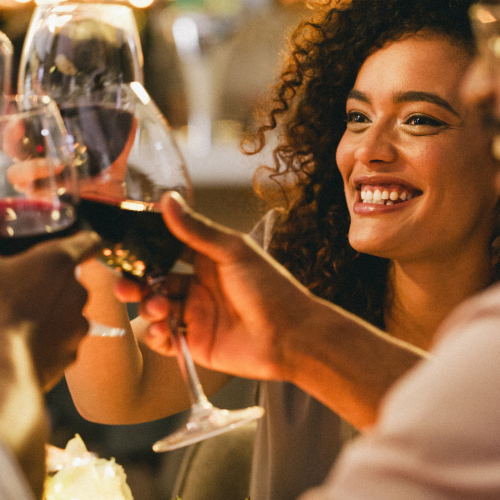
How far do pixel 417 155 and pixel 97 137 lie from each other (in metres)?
0.74

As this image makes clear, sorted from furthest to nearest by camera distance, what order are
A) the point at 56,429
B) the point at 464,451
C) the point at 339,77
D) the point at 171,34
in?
the point at 171,34
the point at 56,429
the point at 339,77
the point at 464,451

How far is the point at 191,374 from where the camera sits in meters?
0.69

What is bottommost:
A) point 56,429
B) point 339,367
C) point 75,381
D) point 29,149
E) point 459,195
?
point 56,429

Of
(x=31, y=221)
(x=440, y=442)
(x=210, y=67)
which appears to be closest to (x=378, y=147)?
(x=31, y=221)

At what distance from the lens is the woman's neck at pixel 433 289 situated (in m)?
1.30

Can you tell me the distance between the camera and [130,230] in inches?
25.3

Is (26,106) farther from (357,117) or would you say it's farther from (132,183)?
(357,117)

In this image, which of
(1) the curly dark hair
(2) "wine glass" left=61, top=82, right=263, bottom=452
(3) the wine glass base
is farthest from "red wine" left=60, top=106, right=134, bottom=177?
(1) the curly dark hair

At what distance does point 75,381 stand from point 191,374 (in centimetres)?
61

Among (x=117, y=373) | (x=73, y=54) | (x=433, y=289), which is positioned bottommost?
(x=117, y=373)

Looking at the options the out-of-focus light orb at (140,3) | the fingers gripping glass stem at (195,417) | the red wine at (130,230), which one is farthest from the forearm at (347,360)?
the out-of-focus light orb at (140,3)

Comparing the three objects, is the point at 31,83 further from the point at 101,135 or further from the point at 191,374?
the point at 191,374

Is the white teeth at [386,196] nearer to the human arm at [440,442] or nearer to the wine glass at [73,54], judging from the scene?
the wine glass at [73,54]

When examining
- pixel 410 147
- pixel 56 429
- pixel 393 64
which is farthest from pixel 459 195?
pixel 56 429
